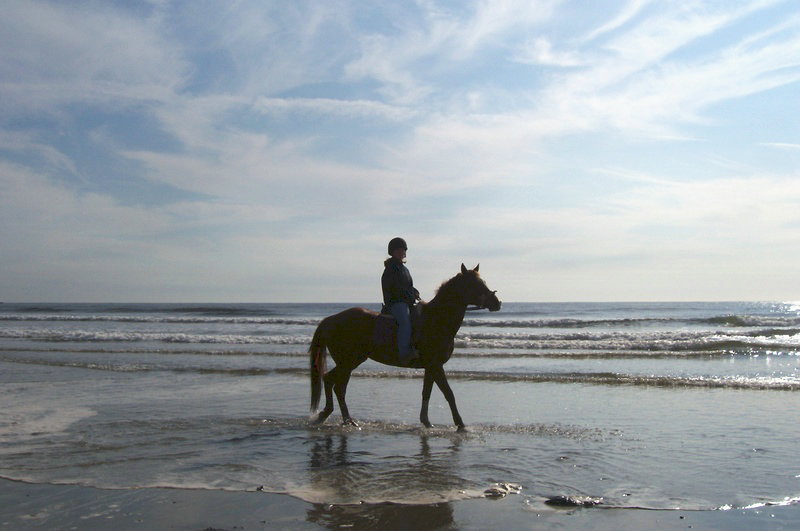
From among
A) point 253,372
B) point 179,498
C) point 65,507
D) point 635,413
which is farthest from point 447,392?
point 253,372

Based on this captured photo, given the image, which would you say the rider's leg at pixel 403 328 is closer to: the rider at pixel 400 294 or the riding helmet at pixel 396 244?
the rider at pixel 400 294

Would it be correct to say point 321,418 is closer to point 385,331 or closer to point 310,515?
point 385,331

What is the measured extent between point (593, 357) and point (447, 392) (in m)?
10.9

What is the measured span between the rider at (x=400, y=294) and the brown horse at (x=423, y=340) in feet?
0.54

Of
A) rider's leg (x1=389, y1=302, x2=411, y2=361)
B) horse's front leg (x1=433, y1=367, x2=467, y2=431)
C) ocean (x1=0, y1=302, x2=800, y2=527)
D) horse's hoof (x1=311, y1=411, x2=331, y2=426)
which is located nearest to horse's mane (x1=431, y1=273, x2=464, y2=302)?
rider's leg (x1=389, y1=302, x2=411, y2=361)

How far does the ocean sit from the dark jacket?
1.69 metres

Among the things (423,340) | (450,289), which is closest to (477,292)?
(450,289)

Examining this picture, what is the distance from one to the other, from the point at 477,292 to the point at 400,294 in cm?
101

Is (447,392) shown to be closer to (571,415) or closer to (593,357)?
(571,415)

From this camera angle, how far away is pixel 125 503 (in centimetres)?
497

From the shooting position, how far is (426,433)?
7.99m

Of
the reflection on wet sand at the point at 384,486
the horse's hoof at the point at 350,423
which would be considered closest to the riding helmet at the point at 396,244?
the horse's hoof at the point at 350,423

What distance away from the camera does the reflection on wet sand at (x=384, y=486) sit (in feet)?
15.2

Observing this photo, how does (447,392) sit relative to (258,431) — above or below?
above
